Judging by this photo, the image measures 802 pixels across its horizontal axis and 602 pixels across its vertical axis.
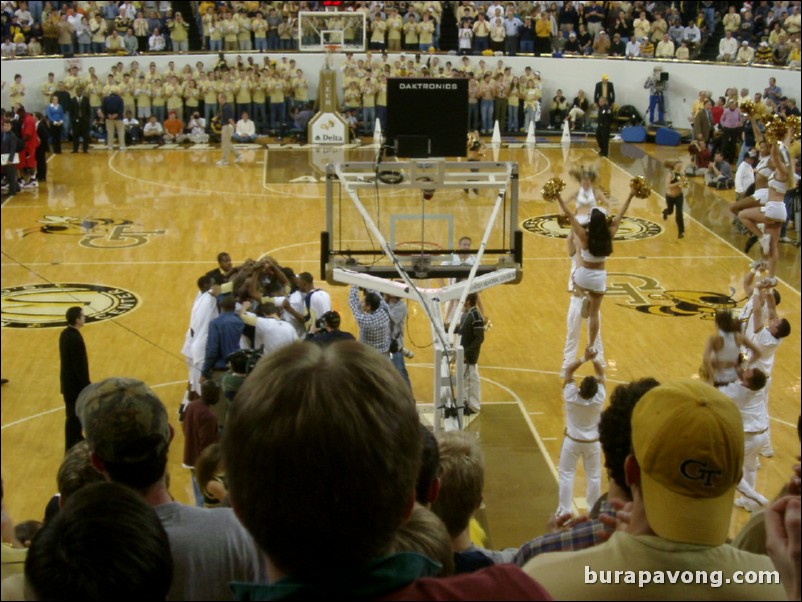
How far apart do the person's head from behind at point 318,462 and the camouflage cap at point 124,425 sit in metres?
1.36

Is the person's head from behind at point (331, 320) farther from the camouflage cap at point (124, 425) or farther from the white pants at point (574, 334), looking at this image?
the camouflage cap at point (124, 425)

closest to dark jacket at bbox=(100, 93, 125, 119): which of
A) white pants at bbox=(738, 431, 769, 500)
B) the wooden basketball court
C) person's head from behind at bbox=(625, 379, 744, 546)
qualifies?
the wooden basketball court

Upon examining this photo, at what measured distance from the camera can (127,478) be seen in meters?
2.95

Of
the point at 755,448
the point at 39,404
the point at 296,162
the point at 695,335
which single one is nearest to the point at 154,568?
the point at 755,448

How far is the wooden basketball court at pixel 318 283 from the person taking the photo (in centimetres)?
920

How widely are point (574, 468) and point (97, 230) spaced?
1110 centimetres

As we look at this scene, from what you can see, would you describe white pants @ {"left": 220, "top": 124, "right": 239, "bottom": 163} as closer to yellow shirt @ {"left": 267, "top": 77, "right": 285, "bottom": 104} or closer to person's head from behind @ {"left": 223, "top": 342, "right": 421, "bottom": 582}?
yellow shirt @ {"left": 267, "top": 77, "right": 285, "bottom": 104}

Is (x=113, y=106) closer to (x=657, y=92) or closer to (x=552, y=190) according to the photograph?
(x=657, y=92)

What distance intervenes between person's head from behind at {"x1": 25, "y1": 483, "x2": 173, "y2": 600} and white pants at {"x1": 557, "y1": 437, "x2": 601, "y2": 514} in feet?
18.9

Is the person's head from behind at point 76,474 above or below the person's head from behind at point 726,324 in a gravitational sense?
above

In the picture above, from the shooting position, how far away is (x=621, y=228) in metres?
17.0

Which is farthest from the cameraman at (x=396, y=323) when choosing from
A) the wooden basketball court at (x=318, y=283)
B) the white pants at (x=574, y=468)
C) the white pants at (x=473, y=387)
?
the white pants at (x=574, y=468)

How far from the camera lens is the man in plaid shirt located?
9039 millimetres

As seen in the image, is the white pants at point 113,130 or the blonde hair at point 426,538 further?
the white pants at point 113,130
